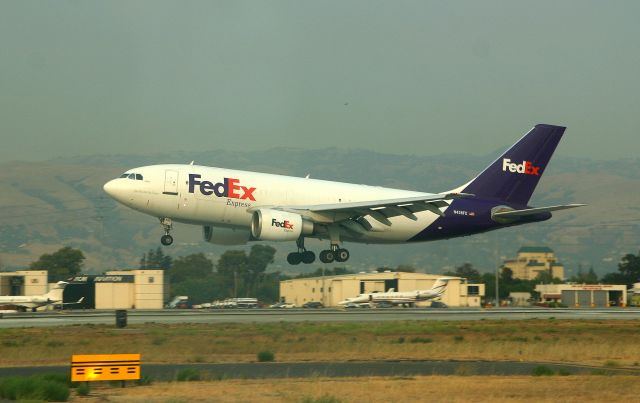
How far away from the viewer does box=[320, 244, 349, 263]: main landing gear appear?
5566 centimetres

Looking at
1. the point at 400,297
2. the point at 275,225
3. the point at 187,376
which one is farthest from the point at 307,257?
the point at 400,297

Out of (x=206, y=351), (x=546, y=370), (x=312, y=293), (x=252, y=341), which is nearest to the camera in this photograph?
(x=546, y=370)

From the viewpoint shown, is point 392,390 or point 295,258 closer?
point 392,390

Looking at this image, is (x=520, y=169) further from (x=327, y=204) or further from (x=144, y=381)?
(x=144, y=381)

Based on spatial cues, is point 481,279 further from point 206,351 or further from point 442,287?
point 206,351

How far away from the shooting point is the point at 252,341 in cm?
4200

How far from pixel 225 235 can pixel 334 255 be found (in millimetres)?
6010

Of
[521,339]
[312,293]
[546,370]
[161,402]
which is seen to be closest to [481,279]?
[312,293]

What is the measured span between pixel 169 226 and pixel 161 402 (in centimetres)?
2906

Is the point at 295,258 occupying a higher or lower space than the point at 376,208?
lower

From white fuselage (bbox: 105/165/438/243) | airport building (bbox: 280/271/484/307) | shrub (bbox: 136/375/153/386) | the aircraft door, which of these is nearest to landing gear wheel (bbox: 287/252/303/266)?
white fuselage (bbox: 105/165/438/243)

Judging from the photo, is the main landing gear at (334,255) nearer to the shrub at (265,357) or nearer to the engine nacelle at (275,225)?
the engine nacelle at (275,225)

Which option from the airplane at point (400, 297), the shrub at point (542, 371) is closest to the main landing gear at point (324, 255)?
the shrub at point (542, 371)

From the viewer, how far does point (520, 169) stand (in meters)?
58.3
